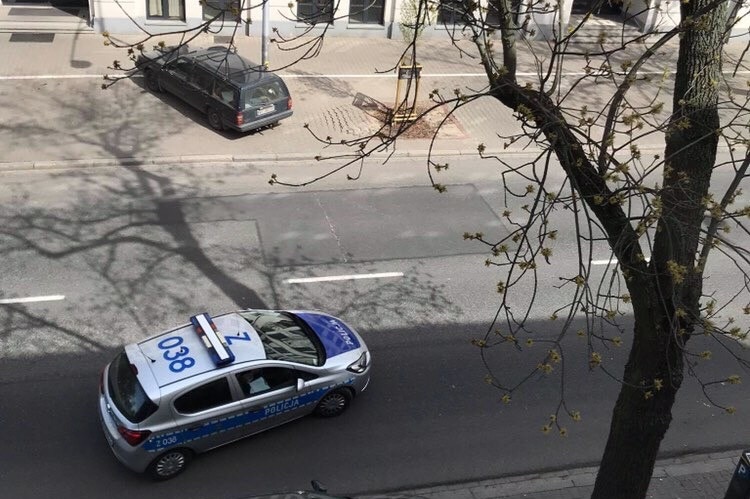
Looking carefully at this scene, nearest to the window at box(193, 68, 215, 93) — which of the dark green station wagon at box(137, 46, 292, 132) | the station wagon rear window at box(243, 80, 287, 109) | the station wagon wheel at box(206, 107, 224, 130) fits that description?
the dark green station wagon at box(137, 46, 292, 132)

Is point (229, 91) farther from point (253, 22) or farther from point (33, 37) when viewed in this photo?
point (33, 37)

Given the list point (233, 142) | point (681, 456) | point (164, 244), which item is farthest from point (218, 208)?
point (681, 456)

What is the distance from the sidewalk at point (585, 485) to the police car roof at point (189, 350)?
225cm

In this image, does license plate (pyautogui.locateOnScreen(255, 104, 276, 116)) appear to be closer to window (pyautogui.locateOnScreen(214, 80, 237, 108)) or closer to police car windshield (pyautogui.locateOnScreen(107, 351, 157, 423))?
window (pyautogui.locateOnScreen(214, 80, 237, 108))

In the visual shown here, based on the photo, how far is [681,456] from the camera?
9.59m

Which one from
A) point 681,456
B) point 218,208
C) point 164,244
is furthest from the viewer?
point 218,208

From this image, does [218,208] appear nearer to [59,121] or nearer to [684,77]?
[59,121]

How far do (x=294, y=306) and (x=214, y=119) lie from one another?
269 inches

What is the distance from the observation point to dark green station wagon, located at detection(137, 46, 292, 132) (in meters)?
16.1

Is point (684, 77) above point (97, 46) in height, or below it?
above

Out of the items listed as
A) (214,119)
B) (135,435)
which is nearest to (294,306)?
(135,435)

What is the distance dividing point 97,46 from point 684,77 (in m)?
17.6

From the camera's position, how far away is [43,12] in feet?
71.0

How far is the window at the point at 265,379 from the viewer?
8727 millimetres
